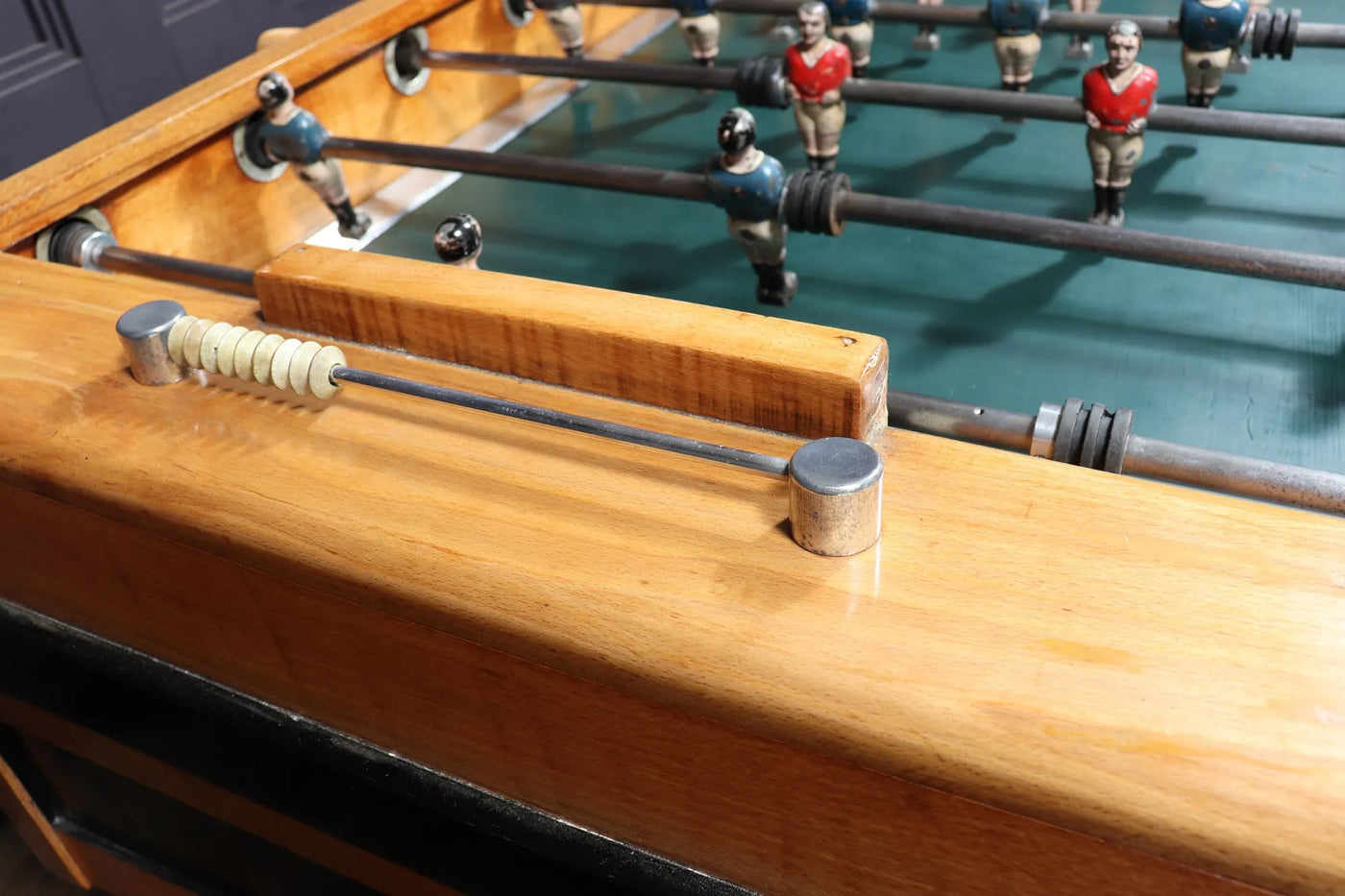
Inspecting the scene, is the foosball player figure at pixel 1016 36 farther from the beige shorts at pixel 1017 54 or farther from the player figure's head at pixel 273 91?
the player figure's head at pixel 273 91

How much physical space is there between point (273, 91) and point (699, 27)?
82cm

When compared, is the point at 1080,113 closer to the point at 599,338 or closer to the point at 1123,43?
the point at 1123,43

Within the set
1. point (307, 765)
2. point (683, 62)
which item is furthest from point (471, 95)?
point (307, 765)

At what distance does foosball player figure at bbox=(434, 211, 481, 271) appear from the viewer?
3.52 ft

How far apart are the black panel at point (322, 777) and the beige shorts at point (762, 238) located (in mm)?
766

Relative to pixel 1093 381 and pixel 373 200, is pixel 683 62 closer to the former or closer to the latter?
pixel 373 200

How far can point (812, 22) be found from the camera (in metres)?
1.54

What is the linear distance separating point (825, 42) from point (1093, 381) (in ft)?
2.05

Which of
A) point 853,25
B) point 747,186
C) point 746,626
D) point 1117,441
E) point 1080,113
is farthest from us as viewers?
point 853,25

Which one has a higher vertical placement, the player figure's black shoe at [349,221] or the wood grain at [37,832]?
the player figure's black shoe at [349,221]

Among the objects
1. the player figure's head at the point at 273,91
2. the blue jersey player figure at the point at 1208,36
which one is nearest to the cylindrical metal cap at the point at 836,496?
the player figure's head at the point at 273,91

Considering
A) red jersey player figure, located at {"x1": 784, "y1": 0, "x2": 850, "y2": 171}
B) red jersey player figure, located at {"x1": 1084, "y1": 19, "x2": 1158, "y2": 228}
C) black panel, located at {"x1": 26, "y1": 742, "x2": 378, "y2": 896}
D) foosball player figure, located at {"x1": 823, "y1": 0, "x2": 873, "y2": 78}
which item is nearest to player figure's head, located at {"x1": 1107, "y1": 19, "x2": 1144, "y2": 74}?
red jersey player figure, located at {"x1": 1084, "y1": 19, "x2": 1158, "y2": 228}

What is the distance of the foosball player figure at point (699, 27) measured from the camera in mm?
1982

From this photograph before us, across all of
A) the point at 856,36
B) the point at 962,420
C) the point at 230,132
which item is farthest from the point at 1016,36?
A: the point at 230,132
